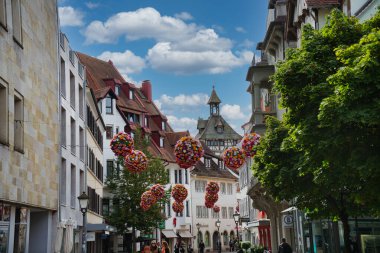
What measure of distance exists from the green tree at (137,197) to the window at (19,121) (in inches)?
1140

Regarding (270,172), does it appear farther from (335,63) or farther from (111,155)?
(111,155)

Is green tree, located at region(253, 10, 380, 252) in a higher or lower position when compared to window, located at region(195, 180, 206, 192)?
lower

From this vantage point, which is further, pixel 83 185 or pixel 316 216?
pixel 83 185

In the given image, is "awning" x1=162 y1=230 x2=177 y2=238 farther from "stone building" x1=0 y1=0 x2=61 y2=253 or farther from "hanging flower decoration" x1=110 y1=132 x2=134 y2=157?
"stone building" x1=0 y1=0 x2=61 y2=253

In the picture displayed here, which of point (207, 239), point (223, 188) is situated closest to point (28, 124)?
point (207, 239)

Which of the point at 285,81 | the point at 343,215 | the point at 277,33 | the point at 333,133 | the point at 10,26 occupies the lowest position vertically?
the point at 343,215

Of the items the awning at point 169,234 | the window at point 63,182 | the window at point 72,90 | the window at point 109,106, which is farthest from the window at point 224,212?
the window at point 63,182

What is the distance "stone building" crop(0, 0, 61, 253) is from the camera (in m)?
19.5

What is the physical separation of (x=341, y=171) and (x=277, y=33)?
2344 centimetres

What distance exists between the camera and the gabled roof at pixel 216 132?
143875mm

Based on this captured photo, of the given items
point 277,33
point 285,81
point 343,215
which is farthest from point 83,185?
point 285,81

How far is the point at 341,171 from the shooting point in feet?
48.2

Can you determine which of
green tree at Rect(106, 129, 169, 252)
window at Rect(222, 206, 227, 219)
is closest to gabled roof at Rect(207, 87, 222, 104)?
window at Rect(222, 206, 227, 219)

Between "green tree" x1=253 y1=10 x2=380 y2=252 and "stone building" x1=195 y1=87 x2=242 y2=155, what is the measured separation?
393 feet
